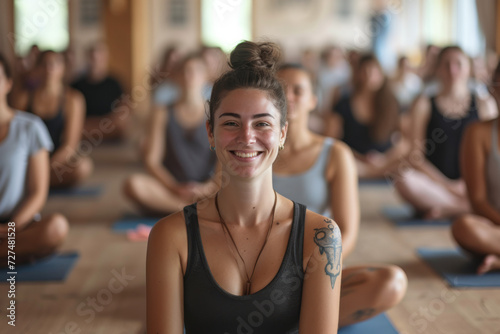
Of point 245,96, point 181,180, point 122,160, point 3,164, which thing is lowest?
point 122,160

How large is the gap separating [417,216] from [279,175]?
1.76 metres

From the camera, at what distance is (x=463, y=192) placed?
384 cm

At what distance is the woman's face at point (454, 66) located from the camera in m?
3.71

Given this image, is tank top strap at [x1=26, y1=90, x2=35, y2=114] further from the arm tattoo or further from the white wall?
the white wall

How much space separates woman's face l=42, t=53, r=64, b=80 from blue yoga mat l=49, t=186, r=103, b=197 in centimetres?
84

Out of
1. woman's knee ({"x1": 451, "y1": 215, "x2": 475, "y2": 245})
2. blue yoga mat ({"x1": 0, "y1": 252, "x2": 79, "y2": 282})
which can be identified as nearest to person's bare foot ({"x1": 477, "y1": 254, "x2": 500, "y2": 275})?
woman's knee ({"x1": 451, "y1": 215, "x2": 475, "y2": 245})

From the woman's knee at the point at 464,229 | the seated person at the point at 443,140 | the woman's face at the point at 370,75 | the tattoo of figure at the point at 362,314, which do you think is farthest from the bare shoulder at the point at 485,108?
the tattoo of figure at the point at 362,314

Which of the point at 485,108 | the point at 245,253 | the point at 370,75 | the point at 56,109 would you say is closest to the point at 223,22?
the point at 370,75

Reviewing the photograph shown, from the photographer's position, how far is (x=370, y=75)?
4945 mm

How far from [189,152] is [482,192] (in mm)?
1851

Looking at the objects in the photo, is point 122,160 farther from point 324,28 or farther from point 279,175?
point 324,28

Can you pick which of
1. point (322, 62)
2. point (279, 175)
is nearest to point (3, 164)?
point (279, 175)

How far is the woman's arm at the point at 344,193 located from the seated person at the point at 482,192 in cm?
67

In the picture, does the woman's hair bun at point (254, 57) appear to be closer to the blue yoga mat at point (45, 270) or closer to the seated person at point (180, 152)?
the blue yoga mat at point (45, 270)
